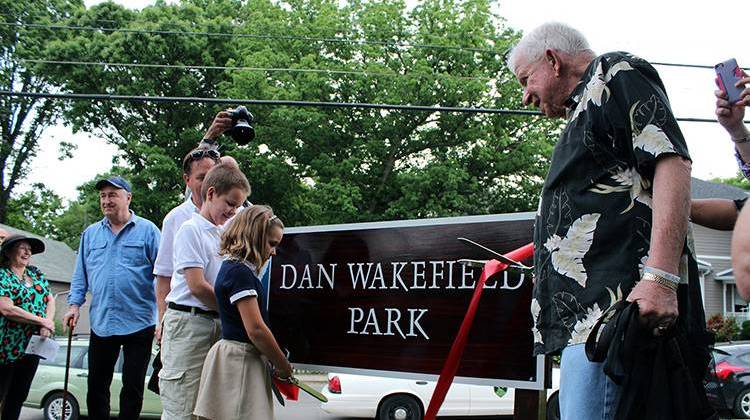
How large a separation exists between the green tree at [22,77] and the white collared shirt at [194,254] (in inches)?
1012

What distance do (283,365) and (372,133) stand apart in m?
23.2

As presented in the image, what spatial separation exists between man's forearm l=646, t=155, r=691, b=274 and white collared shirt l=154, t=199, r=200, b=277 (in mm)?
2854

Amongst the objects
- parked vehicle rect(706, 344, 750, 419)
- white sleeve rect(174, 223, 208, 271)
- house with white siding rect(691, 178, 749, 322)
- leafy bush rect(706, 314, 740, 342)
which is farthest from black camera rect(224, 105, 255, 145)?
house with white siding rect(691, 178, 749, 322)

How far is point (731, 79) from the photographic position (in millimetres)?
2412

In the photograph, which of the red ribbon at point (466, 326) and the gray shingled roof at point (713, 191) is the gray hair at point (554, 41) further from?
the gray shingled roof at point (713, 191)

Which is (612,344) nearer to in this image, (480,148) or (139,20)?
(480,148)

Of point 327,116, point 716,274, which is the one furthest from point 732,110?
point 716,274

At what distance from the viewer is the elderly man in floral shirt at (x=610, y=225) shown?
76.2 inches

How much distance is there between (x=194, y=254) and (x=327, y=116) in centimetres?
2284

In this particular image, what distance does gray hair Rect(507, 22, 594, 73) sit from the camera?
2.33 m

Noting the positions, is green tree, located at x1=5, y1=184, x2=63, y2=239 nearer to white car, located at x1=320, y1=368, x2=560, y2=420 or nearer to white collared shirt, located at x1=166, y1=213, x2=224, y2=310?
white car, located at x1=320, y1=368, x2=560, y2=420

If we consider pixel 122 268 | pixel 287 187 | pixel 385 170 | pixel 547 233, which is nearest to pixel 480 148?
pixel 385 170

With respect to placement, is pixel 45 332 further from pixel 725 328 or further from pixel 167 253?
pixel 725 328

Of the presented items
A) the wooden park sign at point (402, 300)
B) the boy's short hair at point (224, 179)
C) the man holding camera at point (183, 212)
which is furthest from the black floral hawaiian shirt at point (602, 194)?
the man holding camera at point (183, 212)
